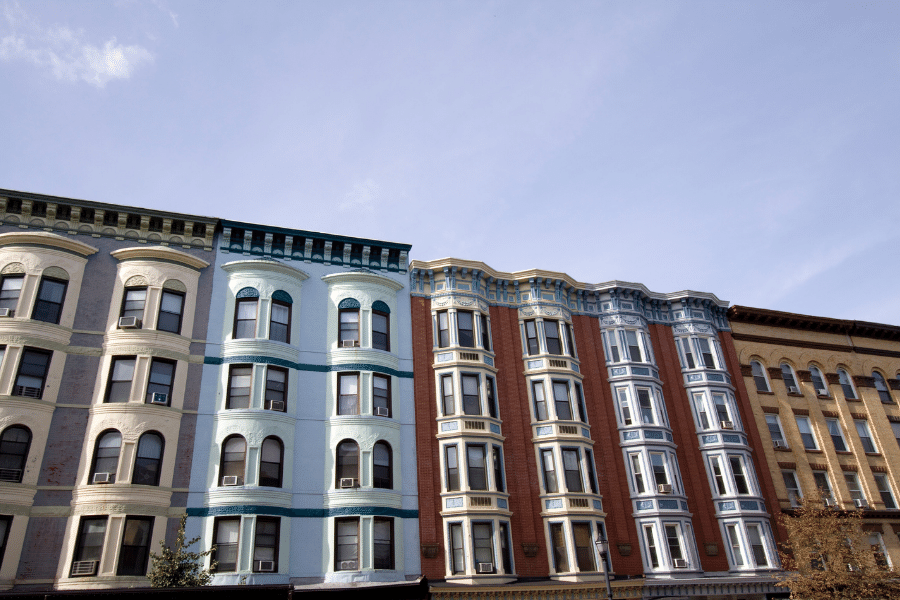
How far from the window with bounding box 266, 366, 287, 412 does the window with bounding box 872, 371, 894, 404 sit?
3459 cm

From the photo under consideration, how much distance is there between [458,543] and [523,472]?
4.46 m

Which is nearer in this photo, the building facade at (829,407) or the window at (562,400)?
the window at (562,400)

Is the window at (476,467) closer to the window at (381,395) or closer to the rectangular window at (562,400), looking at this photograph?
the window at (381,395)

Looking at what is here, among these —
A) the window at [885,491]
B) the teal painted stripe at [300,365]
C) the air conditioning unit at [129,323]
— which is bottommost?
the window at [885,491]

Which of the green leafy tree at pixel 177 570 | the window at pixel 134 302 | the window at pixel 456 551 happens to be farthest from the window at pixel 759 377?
the window at pixel 134 302

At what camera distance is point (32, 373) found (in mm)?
24516

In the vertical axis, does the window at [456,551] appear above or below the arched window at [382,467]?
below

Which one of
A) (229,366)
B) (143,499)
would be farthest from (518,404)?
(143,499)

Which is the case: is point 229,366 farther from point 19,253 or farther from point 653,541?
point 653,541

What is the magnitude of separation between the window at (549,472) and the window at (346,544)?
878cm

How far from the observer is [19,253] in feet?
86.5

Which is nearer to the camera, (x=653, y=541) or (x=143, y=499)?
(x=143, y=499)

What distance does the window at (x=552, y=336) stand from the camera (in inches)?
1288

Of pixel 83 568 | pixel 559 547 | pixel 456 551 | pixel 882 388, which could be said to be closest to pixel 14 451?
pixel 83 568
